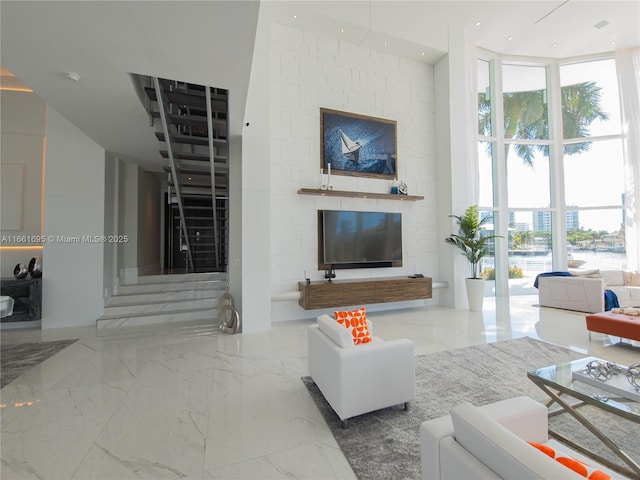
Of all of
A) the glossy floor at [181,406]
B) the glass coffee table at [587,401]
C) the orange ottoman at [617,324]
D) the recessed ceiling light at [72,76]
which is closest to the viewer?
the glass coffee table at [587,401]

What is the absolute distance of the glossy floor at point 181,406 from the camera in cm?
170

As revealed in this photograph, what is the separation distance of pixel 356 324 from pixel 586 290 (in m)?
5.25

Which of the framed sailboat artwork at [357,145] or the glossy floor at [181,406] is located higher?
the framed sailboat artwork at [357,145]

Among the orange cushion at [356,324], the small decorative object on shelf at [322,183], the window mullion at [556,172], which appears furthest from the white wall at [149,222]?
the window mullion at [556,172]

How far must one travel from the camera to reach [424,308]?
5.79 meters

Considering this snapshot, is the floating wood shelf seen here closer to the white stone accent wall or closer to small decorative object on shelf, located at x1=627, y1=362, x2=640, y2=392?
the white stone accent wall

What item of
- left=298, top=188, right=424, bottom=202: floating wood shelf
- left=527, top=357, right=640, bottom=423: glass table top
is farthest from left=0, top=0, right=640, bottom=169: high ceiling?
left=527, top=357, right=640, bottom=423: glass table top

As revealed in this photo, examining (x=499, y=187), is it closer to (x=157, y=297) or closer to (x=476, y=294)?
(x=476, y=294)

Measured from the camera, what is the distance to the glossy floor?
5.58ft

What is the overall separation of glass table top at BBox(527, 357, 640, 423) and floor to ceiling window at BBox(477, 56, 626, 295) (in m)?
5.06

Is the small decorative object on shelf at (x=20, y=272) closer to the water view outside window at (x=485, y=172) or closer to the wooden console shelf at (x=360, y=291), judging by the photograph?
the wooden console shelf at (x=360, y=291)

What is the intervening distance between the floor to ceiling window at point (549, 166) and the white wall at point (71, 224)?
781 cm

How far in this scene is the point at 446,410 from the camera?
2.18 meters

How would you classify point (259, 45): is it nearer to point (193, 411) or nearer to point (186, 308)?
point (186, 308)
